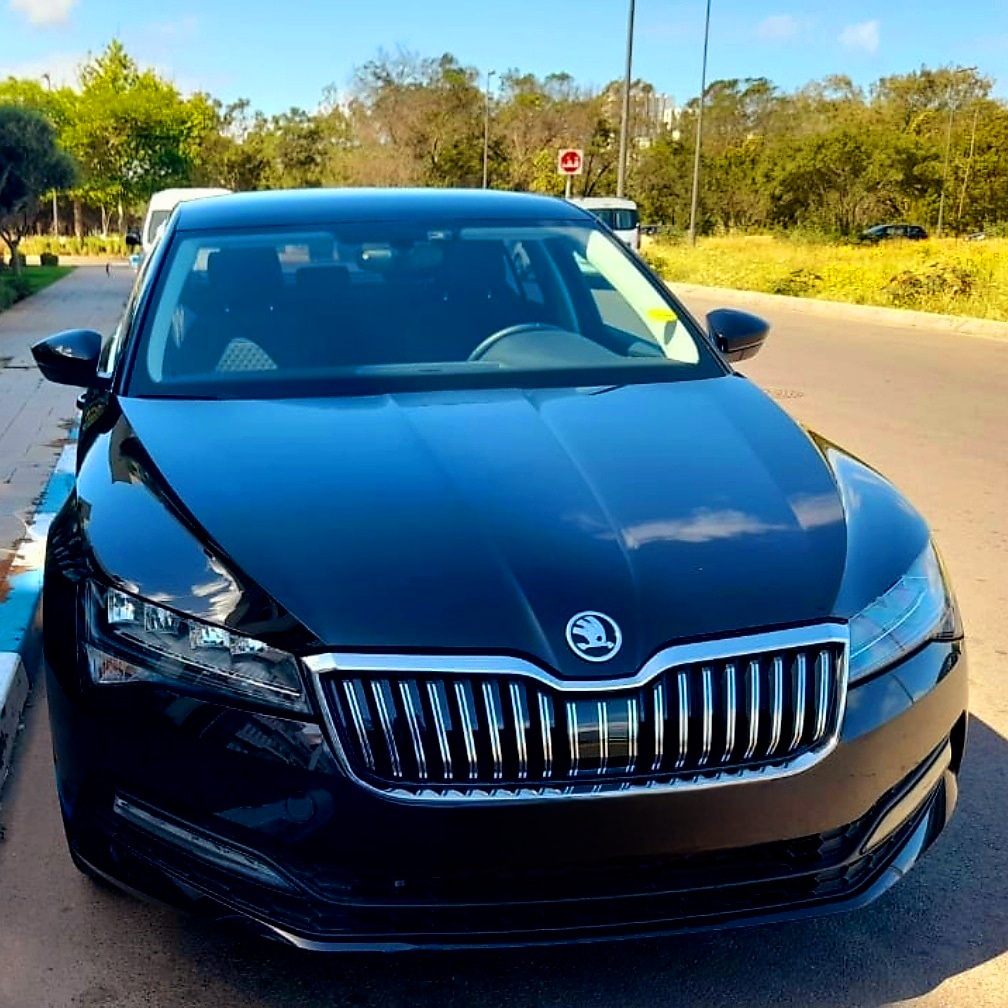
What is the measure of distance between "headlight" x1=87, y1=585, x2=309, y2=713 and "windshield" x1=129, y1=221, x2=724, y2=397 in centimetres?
106

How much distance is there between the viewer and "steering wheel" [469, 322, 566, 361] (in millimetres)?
3623

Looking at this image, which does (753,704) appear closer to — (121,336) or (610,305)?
(610,305)

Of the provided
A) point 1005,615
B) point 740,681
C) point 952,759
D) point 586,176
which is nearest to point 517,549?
point 740,681

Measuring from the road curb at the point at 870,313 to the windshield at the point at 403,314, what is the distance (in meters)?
8.28

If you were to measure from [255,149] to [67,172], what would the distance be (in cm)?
4708

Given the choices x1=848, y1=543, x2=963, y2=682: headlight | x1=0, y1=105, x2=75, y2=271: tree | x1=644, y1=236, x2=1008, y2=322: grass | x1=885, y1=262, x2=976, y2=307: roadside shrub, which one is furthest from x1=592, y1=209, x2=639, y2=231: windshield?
x1=848, y1=543, x2=963, y2=682: headlight

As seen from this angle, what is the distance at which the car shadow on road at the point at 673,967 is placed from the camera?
2.47 m

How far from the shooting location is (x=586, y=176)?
209ft

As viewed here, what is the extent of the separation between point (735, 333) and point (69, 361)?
2.13 meters

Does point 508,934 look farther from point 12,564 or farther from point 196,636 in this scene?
point 12,564

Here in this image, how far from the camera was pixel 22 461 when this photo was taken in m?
7.20

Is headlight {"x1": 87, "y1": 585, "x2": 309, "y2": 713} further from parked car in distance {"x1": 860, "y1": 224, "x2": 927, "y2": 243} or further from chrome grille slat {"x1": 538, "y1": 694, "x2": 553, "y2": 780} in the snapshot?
parked car in distance {"x1": 860, "y1": 224, "x2": 927, "y2": 243}

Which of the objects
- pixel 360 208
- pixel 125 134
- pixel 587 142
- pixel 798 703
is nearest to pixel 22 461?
pixel 360 208

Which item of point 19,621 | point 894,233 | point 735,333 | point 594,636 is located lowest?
point 894,233
